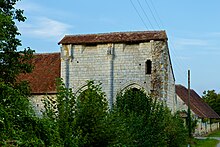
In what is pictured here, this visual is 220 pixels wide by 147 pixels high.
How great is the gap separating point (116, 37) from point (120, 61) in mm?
1946

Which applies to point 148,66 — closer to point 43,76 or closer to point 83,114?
point 43,76

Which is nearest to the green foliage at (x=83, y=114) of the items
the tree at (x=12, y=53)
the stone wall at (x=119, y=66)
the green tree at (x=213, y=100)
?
the tree at (x=12, y=53)

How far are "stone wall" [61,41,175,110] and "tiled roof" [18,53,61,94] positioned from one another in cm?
172

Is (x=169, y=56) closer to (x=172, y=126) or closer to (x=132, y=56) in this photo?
(x=132, y=56)

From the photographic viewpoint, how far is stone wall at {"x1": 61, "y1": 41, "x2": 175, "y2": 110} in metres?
32.3

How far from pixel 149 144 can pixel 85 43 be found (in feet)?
64.5

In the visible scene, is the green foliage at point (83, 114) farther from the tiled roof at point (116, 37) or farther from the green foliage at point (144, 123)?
the tiled roof at point (116, 37)

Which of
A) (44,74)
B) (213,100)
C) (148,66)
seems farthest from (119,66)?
(213,100)

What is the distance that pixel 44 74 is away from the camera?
36.3 meters

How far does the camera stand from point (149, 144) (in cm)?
1534

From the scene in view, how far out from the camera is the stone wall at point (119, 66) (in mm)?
32312

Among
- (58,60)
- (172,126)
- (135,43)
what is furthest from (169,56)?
(172,126)

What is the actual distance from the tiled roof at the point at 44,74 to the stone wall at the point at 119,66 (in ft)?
5.65

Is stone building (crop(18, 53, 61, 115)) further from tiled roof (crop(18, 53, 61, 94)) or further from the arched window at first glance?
the arched window
